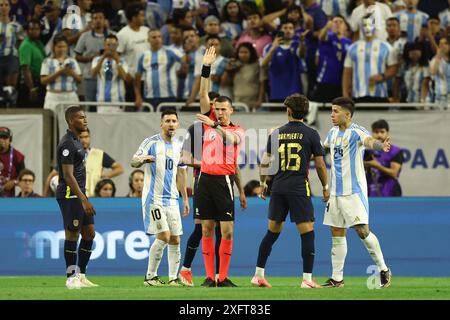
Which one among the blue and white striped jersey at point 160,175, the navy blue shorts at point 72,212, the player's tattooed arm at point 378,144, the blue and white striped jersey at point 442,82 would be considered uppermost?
the blue and white striped jersey at point 442,82

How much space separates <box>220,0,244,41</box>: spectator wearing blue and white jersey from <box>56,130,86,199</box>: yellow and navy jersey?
339 inches

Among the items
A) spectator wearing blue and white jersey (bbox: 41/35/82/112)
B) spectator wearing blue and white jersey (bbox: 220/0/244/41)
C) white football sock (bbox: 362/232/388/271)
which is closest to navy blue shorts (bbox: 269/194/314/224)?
white football sock (bbox: 362/232/388/271)

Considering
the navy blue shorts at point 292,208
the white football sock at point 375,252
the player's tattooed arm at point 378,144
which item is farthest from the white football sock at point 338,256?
the player's tattooed arm at point 378,144

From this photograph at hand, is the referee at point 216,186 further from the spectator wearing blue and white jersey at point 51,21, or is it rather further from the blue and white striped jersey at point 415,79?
the spectator wearing blue and white jersey at point 51,21

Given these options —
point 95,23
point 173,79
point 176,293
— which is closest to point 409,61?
point 173,79

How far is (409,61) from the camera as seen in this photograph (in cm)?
2088

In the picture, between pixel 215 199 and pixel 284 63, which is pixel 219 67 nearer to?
pixel 284 63

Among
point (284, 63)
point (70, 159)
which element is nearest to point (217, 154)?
point (70, 159)

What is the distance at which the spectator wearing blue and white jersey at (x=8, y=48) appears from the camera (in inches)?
844

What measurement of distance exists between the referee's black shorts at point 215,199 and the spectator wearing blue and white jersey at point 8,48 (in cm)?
798

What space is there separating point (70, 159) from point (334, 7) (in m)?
10.2

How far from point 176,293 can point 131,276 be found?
4.13 metres

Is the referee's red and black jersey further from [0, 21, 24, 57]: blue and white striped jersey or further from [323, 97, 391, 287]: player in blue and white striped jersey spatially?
[0, 21, 24, 57]: blue and white striped jersey

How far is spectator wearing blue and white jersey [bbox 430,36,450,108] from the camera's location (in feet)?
68.3
